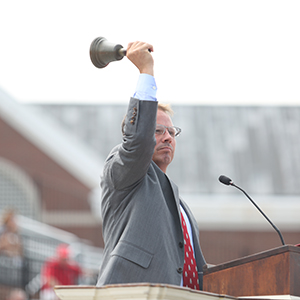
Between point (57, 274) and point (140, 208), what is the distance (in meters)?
5.64

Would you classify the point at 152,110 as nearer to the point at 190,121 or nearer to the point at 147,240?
the point at 147,240

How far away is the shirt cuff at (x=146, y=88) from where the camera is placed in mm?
2330

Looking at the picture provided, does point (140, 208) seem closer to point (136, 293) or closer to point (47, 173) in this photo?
point (136, 293)

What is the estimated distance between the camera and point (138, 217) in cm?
231

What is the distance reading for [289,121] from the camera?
1513cm

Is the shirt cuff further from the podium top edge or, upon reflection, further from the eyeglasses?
the podium top edge

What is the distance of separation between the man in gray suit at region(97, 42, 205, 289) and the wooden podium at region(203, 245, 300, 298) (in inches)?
7.9

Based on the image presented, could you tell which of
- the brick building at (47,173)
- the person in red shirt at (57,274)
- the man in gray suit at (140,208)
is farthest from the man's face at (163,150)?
the brick building at (47,173)

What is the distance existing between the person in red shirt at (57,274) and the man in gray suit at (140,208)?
541cm

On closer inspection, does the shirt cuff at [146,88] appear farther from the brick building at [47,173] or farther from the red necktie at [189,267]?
the brick building at [47,173]

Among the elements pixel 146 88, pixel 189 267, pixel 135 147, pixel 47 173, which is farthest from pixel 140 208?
pixel 47 173

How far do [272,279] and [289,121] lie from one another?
13701 millimetres

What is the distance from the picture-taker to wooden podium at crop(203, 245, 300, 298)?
1900 mm

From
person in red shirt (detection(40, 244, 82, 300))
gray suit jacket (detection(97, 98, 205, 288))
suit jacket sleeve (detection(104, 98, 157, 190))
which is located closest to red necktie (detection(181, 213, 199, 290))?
gray suit jacket (detection(97, 98, 205, 288))
